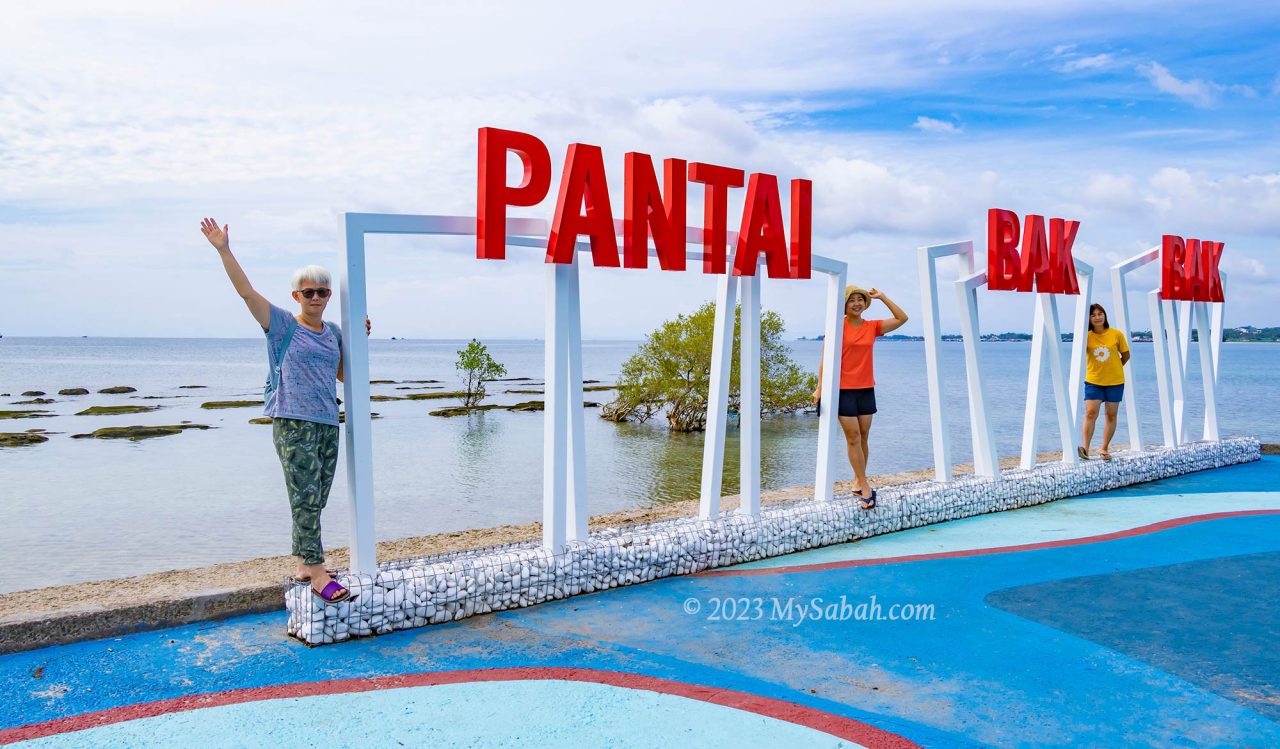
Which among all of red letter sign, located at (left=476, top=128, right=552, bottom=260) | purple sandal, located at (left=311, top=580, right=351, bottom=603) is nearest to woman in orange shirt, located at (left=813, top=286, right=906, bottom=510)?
red letter sign, located at (left=476, top=128, right=552, bottom=260)

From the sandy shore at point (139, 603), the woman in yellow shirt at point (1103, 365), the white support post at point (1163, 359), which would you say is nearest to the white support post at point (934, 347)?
the woman in yellow shirt at point (1103, 365)

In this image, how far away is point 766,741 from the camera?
391 cm

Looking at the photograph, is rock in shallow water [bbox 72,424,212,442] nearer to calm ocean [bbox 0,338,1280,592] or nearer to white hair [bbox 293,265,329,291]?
calm ocean [bbox 0,338,1280,592]

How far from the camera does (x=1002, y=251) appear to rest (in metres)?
9.20

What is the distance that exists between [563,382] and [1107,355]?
777 cm

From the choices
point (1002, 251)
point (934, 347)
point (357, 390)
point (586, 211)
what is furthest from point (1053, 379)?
point (357, 390)

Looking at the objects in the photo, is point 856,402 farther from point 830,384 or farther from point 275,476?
point 275,476

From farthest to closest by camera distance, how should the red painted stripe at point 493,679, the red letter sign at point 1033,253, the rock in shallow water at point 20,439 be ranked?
the rock in shallow water at point 20,439
the red letter sign at point 1033,253
the red painted stripe at point 493,679

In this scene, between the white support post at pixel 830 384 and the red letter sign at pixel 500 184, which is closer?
the red letter sign at pixel 500 184

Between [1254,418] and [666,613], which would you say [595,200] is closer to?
[666,613]

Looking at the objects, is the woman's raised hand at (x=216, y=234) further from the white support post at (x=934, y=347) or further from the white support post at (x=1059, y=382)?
the white support post at (x=1059, y=382)

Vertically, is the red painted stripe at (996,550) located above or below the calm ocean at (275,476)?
above

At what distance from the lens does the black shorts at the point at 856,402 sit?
7949 mm

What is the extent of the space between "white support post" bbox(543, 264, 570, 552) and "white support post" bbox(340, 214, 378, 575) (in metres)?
1.13
